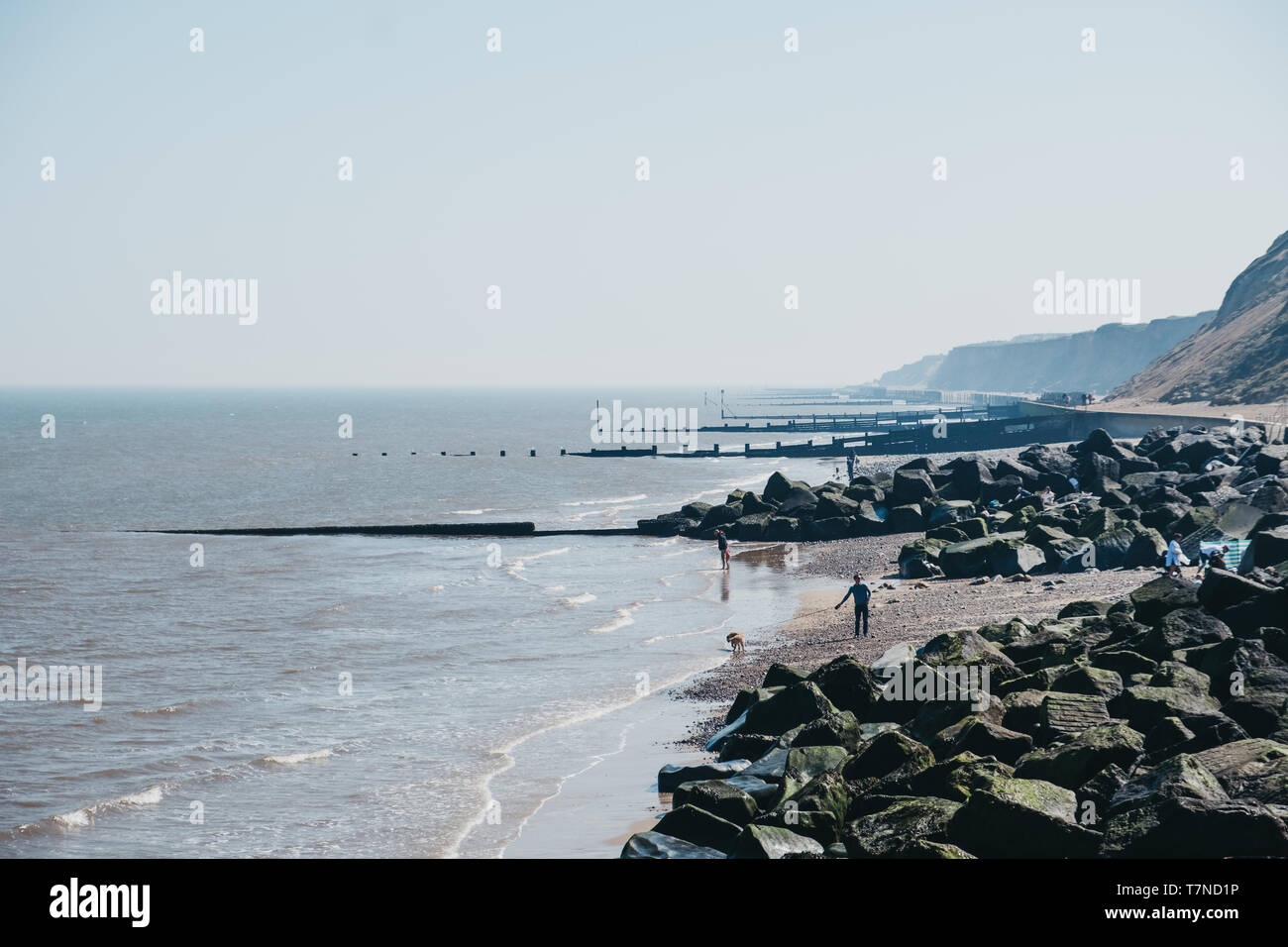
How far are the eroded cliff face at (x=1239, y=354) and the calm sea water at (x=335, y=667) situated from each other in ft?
145

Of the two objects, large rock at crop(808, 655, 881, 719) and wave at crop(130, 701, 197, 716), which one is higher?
large rock at crop(808, 655, 881, 719)

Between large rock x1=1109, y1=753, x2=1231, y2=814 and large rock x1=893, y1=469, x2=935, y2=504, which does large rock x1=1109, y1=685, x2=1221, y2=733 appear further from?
large rock x1=893, y1=469, x2=935, y2=504

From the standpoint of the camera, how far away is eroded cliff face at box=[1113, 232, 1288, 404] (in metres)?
83.1

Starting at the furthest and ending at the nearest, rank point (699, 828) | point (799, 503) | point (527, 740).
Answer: point (799, 503), point (527, 740), point (699, 828)

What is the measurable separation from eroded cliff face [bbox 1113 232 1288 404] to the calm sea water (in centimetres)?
4429

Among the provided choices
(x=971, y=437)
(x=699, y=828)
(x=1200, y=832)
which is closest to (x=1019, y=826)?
(x=1200, y=832)

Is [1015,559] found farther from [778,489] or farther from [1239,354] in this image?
[1239,354]

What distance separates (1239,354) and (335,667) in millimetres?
86449

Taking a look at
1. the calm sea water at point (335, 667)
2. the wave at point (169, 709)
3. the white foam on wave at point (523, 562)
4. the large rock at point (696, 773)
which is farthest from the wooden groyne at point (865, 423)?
the large rock at point (696, 773)

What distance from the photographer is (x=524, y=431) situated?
15738 centimetres

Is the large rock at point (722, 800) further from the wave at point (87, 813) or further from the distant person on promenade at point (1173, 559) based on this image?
the distant person on promenade at point (1173, 559)

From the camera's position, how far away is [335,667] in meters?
24.7

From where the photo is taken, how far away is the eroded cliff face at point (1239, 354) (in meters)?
83.1

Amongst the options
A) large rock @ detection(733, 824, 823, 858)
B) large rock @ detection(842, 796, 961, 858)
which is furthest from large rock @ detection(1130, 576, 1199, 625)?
large rock @ detection(733, 824, 823, 858)
